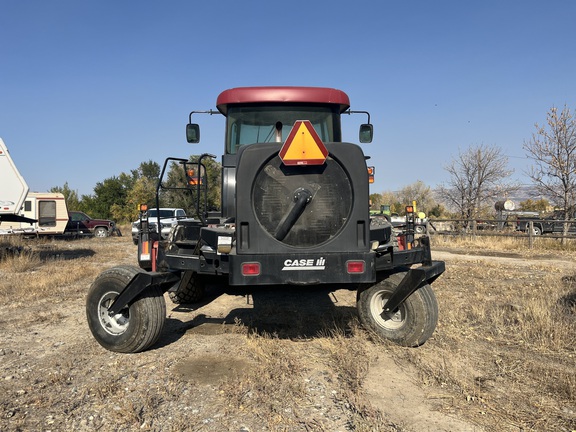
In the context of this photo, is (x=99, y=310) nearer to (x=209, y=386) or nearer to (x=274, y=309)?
(x=209, y=386)

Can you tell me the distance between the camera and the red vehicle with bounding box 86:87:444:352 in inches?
147

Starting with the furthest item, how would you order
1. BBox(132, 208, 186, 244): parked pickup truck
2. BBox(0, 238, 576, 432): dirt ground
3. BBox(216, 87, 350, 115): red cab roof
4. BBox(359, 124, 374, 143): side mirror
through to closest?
BBox(132, 208, 186, 244): parked pickup truck, BBox(359, 124, 374, 143): side mirror, BBox(216, 87, 350, 115): red cab roof, BBox(0, 238, 576, 432): dirt ground

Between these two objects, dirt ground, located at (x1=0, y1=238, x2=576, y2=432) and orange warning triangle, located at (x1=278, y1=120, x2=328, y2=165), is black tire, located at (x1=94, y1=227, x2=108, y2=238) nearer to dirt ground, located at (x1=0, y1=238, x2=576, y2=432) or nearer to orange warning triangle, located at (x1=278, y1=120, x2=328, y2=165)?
dirt ground, located at (x1=0, y1=238, x2=576, y2=432)

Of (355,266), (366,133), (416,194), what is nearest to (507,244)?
(366,133)

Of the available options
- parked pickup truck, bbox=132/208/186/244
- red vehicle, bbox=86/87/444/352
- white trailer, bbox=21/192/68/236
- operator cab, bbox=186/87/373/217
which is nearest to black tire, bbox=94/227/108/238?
white trailer, bbox=21/192/68/236

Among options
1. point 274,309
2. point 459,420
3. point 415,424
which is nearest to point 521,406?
point 459,420

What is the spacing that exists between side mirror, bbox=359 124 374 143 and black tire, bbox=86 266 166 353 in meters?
3.67

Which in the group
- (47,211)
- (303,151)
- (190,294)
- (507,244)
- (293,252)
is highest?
(303,151)

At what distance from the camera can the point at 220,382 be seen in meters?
3.58

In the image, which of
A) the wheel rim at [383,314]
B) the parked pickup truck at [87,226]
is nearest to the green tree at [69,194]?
the parked pickup truck at [87,226]

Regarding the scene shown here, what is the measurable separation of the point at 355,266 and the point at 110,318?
2512mm

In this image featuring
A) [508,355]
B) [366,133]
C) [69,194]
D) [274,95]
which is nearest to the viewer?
[508,355]

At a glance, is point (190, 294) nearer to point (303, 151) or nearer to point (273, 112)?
point (273, 112)

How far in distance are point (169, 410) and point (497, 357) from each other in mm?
2969
